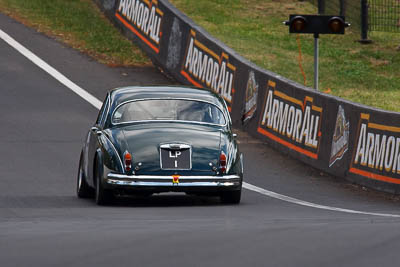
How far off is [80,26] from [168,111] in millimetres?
18614

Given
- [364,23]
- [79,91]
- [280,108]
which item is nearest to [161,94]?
[280,108]

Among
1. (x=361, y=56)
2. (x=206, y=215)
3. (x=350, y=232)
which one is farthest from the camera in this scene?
(x=361, y=56)

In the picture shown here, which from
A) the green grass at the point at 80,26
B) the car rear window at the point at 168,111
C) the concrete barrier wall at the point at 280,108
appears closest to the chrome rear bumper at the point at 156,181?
the car rear window at the point at 168,111

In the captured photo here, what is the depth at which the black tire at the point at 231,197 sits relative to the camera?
1402 centimetres

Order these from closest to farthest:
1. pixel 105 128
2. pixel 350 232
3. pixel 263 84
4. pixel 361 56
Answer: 1. pixel 350 232
2. pixel 105 128
3. pixel 263 84
4. pixel 361 56

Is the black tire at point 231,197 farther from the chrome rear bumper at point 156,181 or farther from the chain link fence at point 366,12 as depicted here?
the chain link fence at point 366,12

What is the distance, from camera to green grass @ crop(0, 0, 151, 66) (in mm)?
30047

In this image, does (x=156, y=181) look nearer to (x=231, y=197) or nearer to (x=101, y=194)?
(x=101, y=194)

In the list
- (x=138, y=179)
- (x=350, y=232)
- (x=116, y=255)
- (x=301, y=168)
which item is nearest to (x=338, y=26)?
(x=301, y=168)

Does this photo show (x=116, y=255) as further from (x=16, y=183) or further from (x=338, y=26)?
(x=338, y=26)

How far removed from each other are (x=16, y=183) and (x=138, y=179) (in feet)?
12.4

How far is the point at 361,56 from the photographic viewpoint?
33.0 meters

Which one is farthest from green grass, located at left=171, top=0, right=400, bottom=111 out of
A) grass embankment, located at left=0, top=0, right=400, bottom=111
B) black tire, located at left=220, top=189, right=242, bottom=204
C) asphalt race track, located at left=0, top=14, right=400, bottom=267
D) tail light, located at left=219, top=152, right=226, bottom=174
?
tail light, located at left=219, top=152, right=226, bottom=174

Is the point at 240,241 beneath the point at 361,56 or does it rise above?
above
